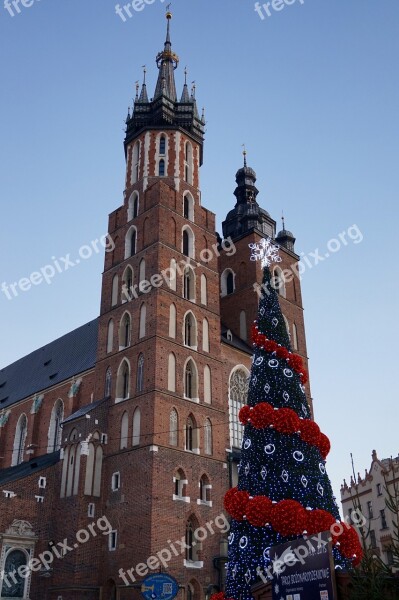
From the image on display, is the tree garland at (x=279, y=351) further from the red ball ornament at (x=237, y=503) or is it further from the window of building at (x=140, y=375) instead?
the window of building at (x=140, y=375)

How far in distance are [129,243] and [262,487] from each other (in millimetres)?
19869

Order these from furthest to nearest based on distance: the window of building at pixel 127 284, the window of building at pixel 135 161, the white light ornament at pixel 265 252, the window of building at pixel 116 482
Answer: the white light ornament at pixel 265 252 < the window of building at pixel 135 161 < the window of building at pixel 127 284 < the window of building at pixel 116 482

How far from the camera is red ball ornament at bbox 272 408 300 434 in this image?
16.4m

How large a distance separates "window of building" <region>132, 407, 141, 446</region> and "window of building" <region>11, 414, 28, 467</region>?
1330 centimetres

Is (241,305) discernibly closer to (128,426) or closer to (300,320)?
(300,320)

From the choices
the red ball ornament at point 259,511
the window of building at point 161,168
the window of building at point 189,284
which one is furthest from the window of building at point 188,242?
the red ball ornament at point 259,511

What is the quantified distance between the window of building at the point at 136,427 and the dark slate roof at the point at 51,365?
7.81m

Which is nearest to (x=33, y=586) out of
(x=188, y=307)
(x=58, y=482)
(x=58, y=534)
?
(x=58, y=534)

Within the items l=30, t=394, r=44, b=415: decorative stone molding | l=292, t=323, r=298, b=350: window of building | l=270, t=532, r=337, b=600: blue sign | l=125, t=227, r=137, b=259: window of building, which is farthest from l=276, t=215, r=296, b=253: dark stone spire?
l=270, t=532, r=337, b=600: blue sign

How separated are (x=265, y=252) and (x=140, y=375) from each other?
14.7 m

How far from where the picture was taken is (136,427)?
88.2ft

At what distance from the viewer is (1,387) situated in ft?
153

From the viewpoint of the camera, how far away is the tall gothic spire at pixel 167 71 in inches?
1517

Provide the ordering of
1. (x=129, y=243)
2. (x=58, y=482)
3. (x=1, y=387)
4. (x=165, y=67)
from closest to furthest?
(x=58, y=482) → (x=129, y=243) → (x=165, y=67) → (x=1, y=387)
